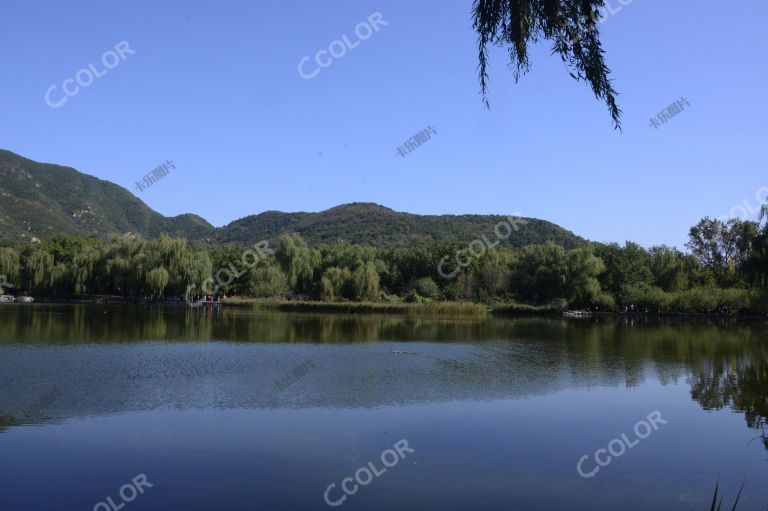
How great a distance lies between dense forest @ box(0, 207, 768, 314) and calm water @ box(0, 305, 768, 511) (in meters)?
35.8

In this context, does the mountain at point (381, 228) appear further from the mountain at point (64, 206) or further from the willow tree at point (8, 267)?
the willow tree at point (8, 267)

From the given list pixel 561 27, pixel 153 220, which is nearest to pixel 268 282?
pixel 561 27

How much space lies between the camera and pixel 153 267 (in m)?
58.1

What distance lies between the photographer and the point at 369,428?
11.3 meters

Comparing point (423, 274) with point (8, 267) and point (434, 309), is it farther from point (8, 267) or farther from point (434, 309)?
point (8, 267)

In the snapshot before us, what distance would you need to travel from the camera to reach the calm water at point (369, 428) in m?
8.03

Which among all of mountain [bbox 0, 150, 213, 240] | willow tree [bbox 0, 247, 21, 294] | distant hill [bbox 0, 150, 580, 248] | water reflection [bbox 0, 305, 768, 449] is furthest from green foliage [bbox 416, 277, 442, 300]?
mountain [bbox 0, 150, 213, 240]

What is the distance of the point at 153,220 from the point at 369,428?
538ft

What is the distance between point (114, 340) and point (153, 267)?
35.4 m

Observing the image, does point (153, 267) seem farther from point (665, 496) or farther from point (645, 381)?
point (665, 496)

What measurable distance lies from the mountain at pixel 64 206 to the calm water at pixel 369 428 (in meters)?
89.5

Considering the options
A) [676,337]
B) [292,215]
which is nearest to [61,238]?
[676,337]

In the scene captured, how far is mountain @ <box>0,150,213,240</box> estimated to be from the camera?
103 meters

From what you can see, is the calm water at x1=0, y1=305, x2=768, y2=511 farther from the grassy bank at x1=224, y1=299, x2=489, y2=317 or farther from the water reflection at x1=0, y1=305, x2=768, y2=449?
the grassy bank at x1=224, y1=299, x2=489, y2=317
